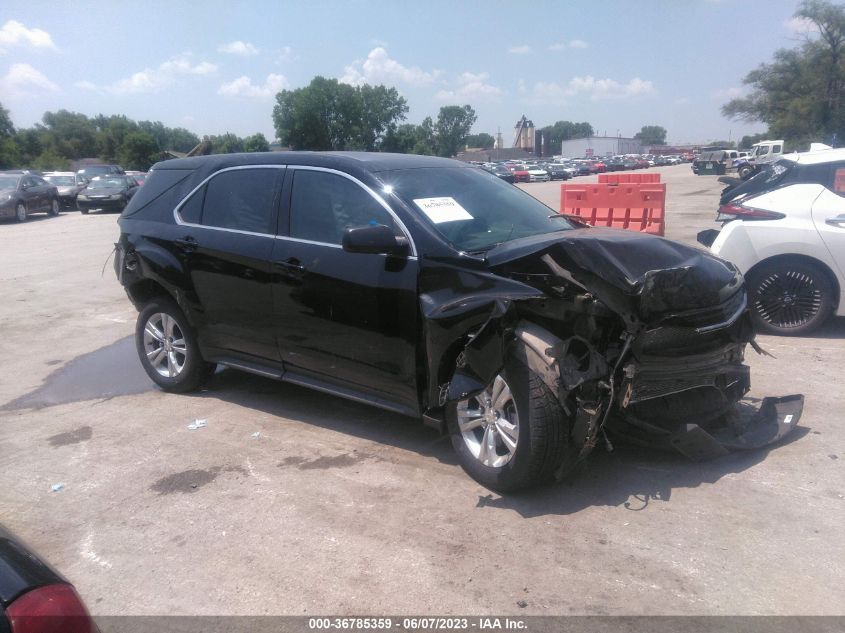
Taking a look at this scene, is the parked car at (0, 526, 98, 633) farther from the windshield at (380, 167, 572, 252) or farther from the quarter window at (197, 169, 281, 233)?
the quarter window at (197, 169, 281, 233)

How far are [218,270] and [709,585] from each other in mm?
3876

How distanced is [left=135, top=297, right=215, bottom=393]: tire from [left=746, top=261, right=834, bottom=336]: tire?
5045 millimetres

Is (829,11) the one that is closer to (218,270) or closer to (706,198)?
(706,198)

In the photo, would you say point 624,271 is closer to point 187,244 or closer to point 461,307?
point 461,307

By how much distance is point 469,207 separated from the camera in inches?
187

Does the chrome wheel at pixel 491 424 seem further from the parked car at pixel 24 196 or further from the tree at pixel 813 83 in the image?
the tree at pixel 813 83

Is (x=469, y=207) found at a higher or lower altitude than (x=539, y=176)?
higher

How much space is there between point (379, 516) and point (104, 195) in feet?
85.4

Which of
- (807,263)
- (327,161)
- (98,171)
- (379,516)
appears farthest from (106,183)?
(379,516)

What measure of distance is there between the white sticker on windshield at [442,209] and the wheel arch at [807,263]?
354 cm

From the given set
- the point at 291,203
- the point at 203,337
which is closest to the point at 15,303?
the point at 203,337

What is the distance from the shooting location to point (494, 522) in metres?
3.74

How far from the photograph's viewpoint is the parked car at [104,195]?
26453 millimetres

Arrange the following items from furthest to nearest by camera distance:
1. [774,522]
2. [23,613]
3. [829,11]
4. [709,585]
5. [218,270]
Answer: [829,11] < [218,270] < [774,522] < [709,585] < [23,613]
